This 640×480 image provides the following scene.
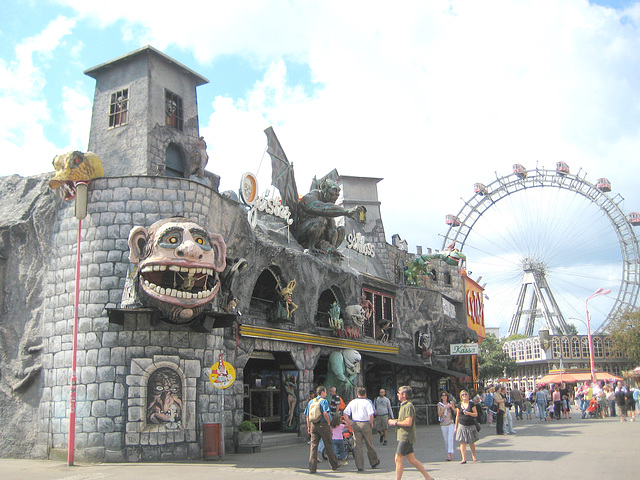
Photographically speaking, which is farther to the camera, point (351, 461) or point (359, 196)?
point (359, 196)

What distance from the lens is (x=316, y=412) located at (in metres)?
13.1

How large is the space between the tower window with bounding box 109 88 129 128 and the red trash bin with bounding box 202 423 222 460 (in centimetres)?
974

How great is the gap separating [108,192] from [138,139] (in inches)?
135

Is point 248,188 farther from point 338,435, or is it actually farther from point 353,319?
point 338,435

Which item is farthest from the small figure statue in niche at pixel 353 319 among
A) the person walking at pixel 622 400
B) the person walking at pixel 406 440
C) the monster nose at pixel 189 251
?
the person walking at pixel 406 440

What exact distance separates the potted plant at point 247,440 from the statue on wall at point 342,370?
5.95 m

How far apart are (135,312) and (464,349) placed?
21.4 m

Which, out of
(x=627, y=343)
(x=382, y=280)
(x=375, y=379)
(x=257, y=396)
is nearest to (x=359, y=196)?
(x=382, y=280)

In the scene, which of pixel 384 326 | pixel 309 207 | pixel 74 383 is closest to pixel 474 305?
pixel 384 326

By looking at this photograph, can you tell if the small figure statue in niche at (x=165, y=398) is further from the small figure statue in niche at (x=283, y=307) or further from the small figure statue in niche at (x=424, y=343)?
the small figure statue in niche at (x=424, y=343)

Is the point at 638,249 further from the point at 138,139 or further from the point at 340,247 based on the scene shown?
the point at 138,139

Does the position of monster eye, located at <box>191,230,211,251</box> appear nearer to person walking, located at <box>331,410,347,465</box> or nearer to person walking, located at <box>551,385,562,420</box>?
person walking, located at <box>331,410,347,465</box>

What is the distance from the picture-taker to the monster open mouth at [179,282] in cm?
1403

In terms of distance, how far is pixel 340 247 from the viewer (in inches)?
1102
